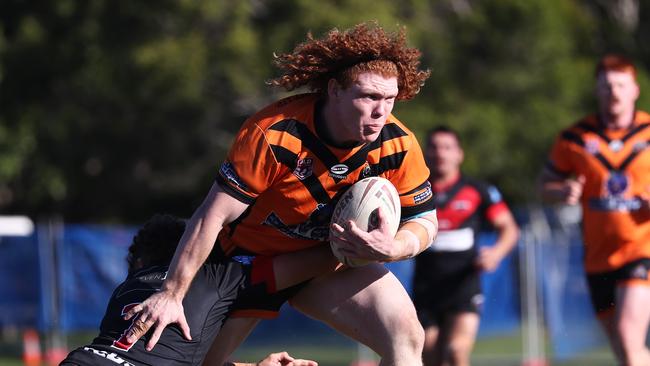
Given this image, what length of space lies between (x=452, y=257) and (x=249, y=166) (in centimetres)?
436

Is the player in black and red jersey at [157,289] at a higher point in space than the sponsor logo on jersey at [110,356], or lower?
higher

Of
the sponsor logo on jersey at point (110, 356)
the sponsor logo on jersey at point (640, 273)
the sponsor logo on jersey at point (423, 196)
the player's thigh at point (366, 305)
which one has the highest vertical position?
the sponsor logo on jersey at point (640, 273)

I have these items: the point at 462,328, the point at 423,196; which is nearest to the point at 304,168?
the point at 423,196

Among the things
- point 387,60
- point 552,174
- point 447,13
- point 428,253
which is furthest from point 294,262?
point 447,13

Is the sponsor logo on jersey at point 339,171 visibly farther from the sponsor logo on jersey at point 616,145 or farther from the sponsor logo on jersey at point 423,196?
the sponsor logo on jersey at point 616,145

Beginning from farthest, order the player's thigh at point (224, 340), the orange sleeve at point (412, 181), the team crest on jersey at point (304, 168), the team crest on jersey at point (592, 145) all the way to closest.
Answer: the team crest on jersey at point (592, 145)
the player's thigh at point (224, 340)
the orange sleeve at point (412, 181)
the team crest on jersey at point (304, 168)

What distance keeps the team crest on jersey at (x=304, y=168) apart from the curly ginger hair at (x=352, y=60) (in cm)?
40

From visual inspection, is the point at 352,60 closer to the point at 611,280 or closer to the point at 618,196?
the point at 618,196

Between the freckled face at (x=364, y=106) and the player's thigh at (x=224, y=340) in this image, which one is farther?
the player's thigh at (x=224, y=340)

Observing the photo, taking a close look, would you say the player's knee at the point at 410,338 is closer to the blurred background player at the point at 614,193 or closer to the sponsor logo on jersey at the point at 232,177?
the sponsor logo on jersey at the point at 232,177

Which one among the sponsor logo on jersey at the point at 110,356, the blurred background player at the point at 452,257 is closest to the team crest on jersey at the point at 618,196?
the blurred background player at the point at 452,257

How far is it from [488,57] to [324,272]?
19626 millimetres

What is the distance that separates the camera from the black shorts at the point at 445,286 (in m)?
9.58

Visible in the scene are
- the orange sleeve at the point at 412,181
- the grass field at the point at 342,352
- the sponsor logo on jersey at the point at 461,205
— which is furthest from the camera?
the grass field at the point at 342,352
